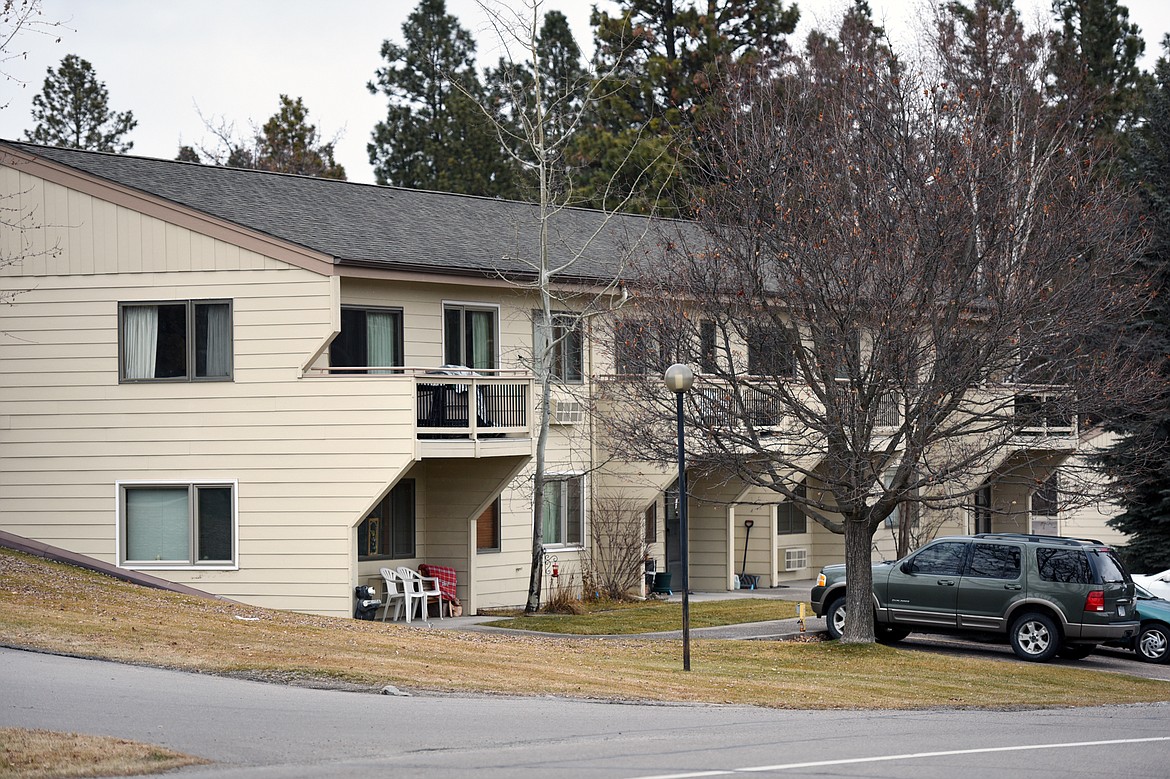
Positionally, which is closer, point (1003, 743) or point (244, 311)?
point (1003, 743)

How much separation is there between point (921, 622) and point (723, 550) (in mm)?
10059

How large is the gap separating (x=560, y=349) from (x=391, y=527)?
16.3ft

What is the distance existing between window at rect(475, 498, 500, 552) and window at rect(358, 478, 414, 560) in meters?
1.32

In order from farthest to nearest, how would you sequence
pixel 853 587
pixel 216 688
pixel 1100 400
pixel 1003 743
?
pixel 853 587 → pixel 1100 400 → pixel 216 688 → pixel 1003 743

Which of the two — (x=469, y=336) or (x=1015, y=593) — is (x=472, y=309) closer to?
(x=469, y=336)

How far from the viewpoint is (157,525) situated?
24.8m

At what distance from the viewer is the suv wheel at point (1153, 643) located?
22.4 metres

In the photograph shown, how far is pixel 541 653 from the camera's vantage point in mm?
18562

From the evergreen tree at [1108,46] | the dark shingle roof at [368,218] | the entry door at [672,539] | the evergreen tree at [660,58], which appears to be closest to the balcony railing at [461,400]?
the dark shingle roof at [368,218]

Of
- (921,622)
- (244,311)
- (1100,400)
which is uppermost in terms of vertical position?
(244,311)

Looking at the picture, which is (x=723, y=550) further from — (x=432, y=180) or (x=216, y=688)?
(x=432, y=180)

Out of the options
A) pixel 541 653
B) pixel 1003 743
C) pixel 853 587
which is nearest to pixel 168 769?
pixel 1003 743

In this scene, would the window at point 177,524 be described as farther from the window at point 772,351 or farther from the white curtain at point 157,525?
the window at point 772,351

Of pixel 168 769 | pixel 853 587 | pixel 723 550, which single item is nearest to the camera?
pixel 168 769
